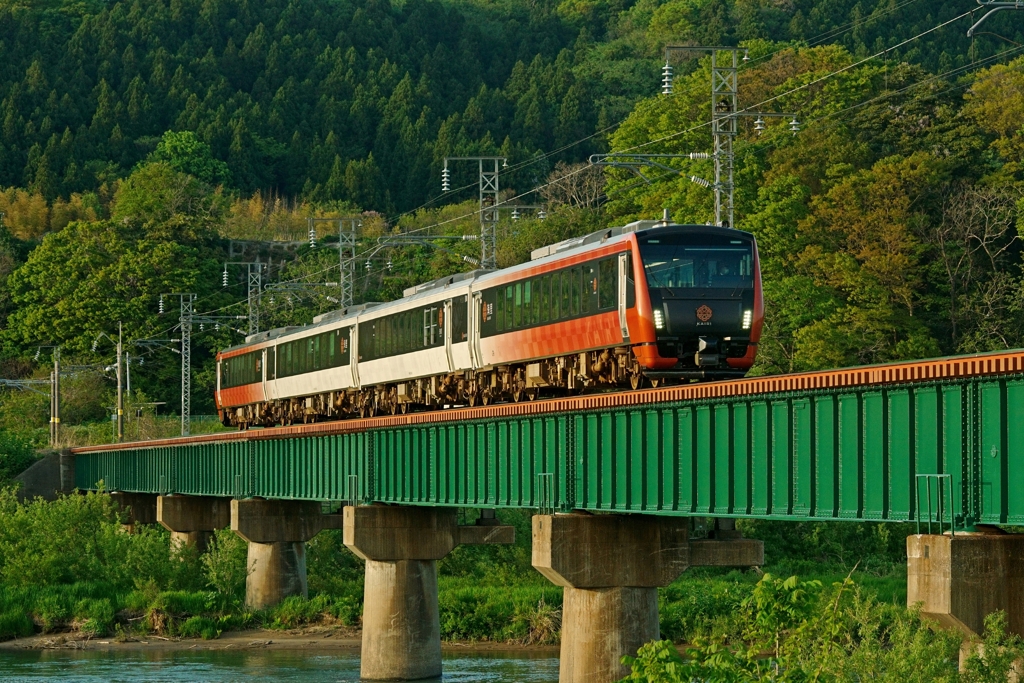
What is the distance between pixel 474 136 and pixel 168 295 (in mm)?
71706

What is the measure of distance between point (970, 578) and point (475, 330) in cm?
2265

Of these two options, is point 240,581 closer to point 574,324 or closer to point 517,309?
point 517,309

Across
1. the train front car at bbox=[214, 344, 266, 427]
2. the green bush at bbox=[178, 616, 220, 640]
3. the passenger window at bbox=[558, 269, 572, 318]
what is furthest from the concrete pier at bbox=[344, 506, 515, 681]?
the train front car at bbox=[214, 344, 266, 427]

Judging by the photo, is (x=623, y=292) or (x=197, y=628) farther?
(x=197, y=628)

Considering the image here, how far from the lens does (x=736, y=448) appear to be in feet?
93.2

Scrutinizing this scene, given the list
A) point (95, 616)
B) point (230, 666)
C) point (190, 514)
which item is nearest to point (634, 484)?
point (230, 666)

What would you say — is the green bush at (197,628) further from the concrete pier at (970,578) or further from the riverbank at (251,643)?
the concrete pier at (970,578)

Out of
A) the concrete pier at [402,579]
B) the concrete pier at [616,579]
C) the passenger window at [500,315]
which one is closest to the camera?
the concrete pier at [616,579]

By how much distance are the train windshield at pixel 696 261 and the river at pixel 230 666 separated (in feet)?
41.0

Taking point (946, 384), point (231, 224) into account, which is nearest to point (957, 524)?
point (946, 384)

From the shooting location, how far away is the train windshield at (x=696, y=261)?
3634 cm

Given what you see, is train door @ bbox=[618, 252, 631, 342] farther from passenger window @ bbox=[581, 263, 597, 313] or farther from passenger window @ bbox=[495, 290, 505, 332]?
passenger window @ bbox=[495, 290, 505, 332]

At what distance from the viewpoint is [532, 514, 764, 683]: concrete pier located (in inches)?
1366

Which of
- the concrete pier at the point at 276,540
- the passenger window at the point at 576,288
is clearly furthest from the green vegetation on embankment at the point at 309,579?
the passenger window at the point at 576,288
